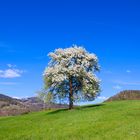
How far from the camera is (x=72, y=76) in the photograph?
228 ft

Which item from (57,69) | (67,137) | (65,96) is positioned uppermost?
(57,69)

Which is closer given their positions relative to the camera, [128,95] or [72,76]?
[72,76]

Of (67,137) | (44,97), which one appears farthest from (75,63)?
(67,137)

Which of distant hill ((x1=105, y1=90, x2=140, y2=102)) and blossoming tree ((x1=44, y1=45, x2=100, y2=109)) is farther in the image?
distant hill ((x1=105, y1=90, x2=140, y2=102))

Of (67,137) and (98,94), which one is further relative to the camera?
(98,94)

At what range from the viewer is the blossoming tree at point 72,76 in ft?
225

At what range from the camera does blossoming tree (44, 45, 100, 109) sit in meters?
68.7

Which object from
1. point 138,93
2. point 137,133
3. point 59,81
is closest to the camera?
point 137,133

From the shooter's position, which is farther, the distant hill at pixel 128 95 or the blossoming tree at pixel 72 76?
the distant hill at pixel 128 95

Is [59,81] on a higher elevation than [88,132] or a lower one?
higher

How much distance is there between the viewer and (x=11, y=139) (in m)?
34.1

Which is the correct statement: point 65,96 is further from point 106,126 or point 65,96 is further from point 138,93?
point 106,126

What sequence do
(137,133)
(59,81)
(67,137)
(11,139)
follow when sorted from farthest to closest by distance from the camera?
1. (59,81)
2. (11,139)
3. (67,137)
4. (137,133)

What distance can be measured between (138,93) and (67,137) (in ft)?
209
